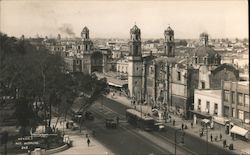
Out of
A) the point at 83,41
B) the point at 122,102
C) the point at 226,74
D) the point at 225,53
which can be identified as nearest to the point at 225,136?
the point at 226,74

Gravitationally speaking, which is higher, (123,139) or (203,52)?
(203,52)

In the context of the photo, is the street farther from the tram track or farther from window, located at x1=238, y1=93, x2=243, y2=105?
window, located at x1=238, y1=93, x2=243, y2=105

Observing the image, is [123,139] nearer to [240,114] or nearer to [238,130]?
[238,130]

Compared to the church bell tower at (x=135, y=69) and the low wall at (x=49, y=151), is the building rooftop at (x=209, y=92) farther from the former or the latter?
the low wall at (x=49, y=151)

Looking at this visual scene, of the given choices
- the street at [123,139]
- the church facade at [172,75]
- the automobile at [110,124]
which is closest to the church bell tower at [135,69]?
the church facade at [172,75]

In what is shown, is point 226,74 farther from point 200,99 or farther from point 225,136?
point 225,136

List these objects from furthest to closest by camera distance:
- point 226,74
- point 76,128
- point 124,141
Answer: point 226,74, point 76,128, point 124,141

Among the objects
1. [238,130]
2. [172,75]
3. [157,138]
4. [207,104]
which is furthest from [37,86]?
[172,75]

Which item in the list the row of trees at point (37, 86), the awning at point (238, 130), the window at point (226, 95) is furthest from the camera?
the window at point (226, 95)
